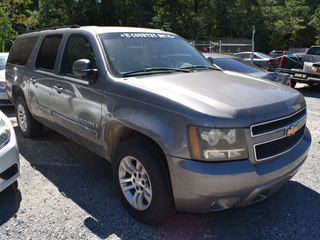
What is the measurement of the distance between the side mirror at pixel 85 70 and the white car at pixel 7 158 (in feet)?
3.53

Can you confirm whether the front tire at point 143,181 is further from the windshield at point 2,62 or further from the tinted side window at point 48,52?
the windshield at point 2,62

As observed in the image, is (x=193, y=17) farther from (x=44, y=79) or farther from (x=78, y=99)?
(x=78, y=99)

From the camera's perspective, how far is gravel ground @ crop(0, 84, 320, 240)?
2.65 meters

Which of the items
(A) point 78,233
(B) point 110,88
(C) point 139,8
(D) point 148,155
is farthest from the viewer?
(C) point 139,8

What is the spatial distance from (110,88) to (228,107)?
1.23m

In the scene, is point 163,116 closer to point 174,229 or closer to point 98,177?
point 174,229

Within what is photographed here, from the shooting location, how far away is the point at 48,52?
13.8 ft

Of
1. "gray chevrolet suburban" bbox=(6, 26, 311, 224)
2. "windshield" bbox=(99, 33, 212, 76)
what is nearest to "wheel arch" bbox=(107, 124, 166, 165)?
"gray chevrolet suburban" bbox=(6, 26, 311, 224)

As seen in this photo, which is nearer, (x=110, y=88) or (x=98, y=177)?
(x=110, y=88)

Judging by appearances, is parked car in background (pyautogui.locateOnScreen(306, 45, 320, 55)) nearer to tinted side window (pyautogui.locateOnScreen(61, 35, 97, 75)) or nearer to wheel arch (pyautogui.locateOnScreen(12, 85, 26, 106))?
tinted side window (pyautogui.locateOnScreen(61, 35, 97, 75))

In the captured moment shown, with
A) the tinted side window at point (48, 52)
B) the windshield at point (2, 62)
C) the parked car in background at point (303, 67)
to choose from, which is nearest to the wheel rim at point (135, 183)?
the tinted side window at point (48, 52)

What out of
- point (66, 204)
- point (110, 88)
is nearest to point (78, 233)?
point (66, 204)

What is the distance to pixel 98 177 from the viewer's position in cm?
379

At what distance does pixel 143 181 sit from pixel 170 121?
69 cm
